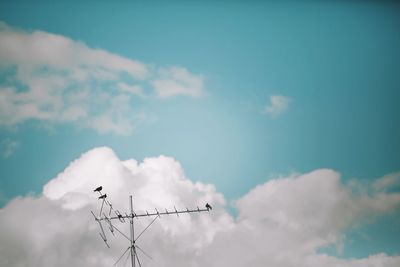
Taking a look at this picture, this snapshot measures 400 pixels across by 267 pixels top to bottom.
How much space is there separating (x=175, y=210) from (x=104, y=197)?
26.2 feet

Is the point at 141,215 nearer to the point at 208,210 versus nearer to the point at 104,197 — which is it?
the point at 104,197

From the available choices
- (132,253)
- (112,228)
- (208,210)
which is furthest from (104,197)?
(208,210)

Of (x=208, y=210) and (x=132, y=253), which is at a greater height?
(x=208, y=210)

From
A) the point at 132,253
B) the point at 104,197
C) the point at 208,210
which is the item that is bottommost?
the point at 132,253

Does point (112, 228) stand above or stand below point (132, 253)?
above

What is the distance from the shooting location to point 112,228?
35.5 meters

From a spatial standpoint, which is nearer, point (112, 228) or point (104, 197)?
point (104, 197)

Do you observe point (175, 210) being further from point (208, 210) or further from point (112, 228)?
point (112, 228)

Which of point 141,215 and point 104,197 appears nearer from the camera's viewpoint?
point 104,197

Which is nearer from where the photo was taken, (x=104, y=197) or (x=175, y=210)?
(x=104, y=197)

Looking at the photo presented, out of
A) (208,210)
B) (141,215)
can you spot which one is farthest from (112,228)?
(208,210)

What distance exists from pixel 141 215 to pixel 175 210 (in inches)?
149

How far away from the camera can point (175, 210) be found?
3659cm

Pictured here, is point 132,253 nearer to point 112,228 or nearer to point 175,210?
point 112,228
